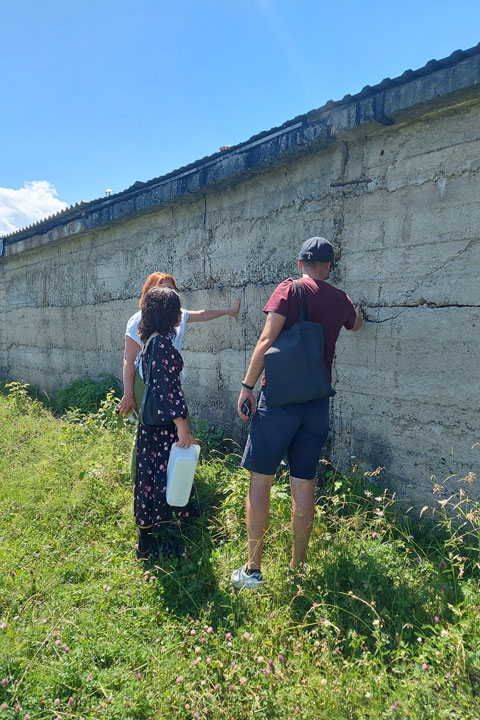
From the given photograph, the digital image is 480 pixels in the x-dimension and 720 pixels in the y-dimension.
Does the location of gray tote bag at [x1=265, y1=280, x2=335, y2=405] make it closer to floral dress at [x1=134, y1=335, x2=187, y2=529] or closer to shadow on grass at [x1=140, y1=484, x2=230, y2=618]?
floral dress at [x1=134, y1=335, x2=187, y2=529]

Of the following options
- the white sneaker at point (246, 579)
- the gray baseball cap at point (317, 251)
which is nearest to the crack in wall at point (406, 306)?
the gray baseball cap at point (317, 251)

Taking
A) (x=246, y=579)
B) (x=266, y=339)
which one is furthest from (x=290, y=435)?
(x=246, y=579)

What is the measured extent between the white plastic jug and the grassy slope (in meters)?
0.41

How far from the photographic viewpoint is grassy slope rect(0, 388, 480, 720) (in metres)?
1.92

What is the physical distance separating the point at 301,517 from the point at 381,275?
1.69m

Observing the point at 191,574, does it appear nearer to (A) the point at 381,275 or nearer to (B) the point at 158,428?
(B) the point at 158,428

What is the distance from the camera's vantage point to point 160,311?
288 centimetres

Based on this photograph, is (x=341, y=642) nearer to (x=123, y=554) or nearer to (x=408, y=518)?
(x=408, y=518)

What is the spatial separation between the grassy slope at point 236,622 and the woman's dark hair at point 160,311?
130 centimetres

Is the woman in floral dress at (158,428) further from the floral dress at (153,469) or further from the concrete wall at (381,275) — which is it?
the concrete wall at (381,275)

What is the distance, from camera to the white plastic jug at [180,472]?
281cm

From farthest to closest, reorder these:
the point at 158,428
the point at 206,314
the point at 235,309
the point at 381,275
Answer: the point at 235,309 < the point at 206,314 < the point at 381,275 < the point at 158,428

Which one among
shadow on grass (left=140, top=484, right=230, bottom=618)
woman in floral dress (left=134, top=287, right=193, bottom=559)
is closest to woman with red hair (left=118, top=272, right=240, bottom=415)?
woman in floral dress (left=134, top=287, right=193, bottom=559)

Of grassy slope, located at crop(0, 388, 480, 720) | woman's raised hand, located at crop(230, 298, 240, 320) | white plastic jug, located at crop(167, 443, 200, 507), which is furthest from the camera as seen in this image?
woman's raised hand, located at crop(230, 298, 240, 320)
